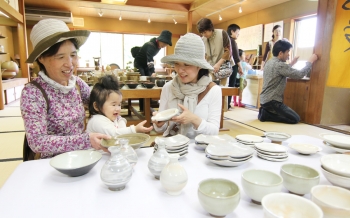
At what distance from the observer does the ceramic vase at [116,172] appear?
0.76 m

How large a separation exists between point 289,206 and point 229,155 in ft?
1.11

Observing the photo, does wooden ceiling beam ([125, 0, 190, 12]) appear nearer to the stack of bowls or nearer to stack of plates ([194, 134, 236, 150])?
stack of plates ([194, 134, 236, 150])

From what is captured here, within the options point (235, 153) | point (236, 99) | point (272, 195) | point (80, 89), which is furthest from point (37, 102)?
point (236, 99)

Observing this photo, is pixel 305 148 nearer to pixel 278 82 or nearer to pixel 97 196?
pixel 97 196

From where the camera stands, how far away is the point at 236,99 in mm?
6480

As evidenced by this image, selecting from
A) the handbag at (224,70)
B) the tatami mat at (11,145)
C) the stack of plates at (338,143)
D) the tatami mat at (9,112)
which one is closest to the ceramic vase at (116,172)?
the stack of plates at (338,143)

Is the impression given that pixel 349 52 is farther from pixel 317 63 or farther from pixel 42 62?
pixel 42 62

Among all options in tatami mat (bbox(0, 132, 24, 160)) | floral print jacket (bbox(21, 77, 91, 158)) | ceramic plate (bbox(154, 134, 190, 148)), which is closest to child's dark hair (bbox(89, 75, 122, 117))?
floral print jacket (bbox(21, 77, 91, 158))

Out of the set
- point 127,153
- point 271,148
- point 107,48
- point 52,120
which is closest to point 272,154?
point 271,148

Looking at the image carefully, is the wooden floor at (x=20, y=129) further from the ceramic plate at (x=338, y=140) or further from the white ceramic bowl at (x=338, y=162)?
the white ceramic bowl at (x=338, y=162)

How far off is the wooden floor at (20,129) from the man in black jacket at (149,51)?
1.69m

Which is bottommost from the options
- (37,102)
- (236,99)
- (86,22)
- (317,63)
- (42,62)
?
(236,99)

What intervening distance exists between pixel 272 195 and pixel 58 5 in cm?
955

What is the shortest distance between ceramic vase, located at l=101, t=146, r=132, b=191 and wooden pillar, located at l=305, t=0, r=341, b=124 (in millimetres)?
4081
